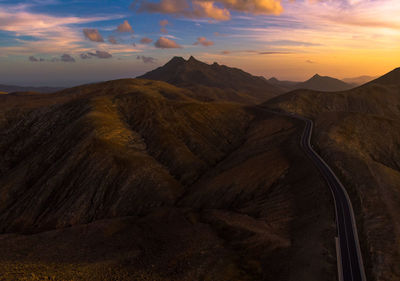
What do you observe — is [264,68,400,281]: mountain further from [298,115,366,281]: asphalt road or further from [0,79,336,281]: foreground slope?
[0,79,336,281]: foreground slope

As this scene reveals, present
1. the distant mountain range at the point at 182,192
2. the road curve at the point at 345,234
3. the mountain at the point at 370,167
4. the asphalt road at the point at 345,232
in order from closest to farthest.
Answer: the road curve at the point at 345,234, the asphalt road at the point at 345,232, the mountain at the point at 370,167, the distant mountain range at the point at 182,192

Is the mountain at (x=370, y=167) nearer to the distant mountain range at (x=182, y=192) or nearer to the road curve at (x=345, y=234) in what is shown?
the distant mountain range at (x=182, y=192)

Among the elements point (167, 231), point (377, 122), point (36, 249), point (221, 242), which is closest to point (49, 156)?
point (36, 249)

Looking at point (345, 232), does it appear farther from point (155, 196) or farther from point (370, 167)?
point (155, 196)

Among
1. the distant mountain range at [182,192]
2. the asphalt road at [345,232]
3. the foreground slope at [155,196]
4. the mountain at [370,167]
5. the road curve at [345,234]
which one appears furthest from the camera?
the foreground slope at [155,196]

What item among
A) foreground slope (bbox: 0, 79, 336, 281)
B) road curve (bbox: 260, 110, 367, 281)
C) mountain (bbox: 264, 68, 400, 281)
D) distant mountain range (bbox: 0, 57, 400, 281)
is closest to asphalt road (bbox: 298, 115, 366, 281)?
road curve (bbox: 260, 110, 367, 281)

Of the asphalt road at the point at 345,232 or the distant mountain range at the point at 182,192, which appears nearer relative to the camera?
the asphalt road at the point at 345,232

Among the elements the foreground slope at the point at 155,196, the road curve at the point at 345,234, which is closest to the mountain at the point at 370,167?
the road curve at the point at 345,234

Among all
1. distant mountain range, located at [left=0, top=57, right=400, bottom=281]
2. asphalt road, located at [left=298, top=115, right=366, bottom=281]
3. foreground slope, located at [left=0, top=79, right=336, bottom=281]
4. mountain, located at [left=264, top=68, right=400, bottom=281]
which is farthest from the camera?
foreground slope, located at [left=0, top=79, right=336, bottom=281]
